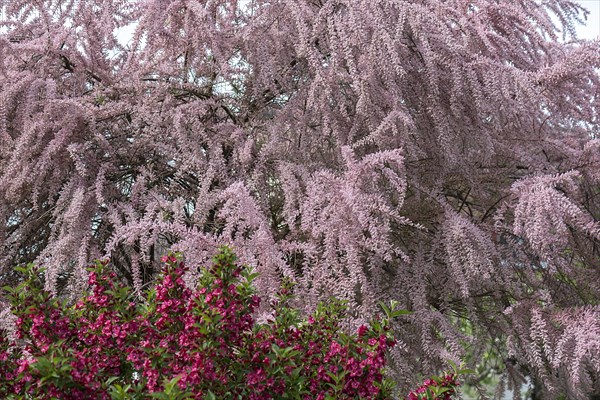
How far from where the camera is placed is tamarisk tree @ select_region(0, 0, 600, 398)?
4.07 m

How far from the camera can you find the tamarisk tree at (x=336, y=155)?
4.07m

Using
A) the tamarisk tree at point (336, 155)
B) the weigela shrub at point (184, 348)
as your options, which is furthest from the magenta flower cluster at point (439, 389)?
the tamarisk tree at point (336, 155)

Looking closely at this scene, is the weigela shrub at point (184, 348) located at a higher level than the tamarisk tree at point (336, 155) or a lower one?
lower

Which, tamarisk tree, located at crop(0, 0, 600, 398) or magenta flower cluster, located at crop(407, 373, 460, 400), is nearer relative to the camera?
magenta flower cluster, located at crop(407, 373, 460, 400)

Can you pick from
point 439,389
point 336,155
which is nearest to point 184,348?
point 439,389

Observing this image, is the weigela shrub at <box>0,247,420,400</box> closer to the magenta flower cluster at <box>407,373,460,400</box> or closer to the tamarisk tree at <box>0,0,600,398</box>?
the magenta flower cluster at <box>407,373,460,400</box>

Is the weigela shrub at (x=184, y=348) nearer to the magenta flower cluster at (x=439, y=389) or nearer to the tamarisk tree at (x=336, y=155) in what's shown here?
the magenta flower cluster at (x=439, y=389)

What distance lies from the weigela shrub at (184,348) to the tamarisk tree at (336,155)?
2.83ft

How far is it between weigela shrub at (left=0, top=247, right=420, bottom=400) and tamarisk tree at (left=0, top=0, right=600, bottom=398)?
0.86 meters

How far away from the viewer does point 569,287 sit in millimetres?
5289

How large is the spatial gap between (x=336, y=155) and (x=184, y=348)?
8.11 ft

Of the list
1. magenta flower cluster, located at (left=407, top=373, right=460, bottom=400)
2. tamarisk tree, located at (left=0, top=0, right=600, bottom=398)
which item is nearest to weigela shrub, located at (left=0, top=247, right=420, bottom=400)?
magenta flower cluster, located at (left=407, top=373, right=460, bottom=400)

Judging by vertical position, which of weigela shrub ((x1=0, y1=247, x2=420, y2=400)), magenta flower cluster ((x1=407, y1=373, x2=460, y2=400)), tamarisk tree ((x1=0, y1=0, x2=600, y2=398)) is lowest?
magenta flower cluster ((x1=407, y1=373, x2=460, y2=400))

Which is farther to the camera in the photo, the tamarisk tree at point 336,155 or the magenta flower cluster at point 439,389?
the tamarisk tree at point 336,155
